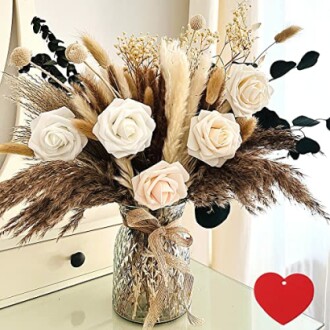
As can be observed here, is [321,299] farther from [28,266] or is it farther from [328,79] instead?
[28,266]

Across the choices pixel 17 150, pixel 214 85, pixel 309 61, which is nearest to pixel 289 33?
pixel 309 61

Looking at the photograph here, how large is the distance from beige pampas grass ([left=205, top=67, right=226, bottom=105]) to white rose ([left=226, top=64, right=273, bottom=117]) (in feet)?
0.05

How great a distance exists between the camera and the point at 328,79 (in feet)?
4.35

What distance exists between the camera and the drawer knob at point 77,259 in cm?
103

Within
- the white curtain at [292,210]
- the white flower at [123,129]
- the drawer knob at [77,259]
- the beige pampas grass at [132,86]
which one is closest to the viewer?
the white flower at [123,129]

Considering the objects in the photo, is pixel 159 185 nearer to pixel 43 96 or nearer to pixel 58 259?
pixel 43 96

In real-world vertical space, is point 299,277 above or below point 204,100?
below

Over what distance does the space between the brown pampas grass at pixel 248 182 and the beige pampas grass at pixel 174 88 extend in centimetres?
9

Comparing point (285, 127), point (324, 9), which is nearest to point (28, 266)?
point (285, 127)

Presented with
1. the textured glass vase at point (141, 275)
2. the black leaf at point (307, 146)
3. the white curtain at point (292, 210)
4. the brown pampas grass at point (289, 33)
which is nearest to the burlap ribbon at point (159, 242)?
the textured glass vase at point (141, 275)

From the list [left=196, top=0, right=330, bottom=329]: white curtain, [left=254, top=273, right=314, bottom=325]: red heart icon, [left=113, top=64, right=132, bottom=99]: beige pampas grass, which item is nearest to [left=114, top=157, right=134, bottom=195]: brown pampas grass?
[left=113, top=64, right=132, bottom=99]: beige pampas grass

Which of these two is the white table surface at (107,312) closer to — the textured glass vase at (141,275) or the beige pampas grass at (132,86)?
the textured glass vase at (141,275)

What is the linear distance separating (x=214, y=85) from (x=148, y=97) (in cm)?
11

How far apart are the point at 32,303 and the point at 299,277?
53cm
